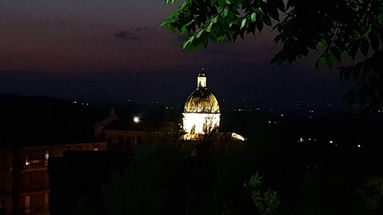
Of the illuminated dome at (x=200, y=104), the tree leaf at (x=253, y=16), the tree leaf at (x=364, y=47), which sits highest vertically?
the illuminated dome at (x=200, y=104)

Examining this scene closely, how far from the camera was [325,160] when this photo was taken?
23875 mm

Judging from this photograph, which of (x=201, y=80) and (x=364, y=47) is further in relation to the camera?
(x=201, y=80)

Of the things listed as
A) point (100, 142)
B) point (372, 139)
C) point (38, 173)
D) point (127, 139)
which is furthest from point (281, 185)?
point (127, 139)

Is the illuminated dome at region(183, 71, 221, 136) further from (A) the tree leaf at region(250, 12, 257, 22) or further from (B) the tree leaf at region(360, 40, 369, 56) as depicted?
(B) the tree leaf at region(360, 40, 369, 56)

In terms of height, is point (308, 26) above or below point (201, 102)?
below

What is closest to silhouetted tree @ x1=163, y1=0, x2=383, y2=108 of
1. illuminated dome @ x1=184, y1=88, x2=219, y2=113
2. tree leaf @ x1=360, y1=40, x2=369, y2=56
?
tree leaf @ x1=360, y1=40, x2=369, y2=56

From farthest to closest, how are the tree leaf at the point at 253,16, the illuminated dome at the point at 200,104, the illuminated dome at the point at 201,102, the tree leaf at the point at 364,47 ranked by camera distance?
the illuminated dome at the point at 201,102 < the illuminated dome at the point at 200,104 < the tree leaf at the point at 253,16 < the tree leaf at the point at 364,47

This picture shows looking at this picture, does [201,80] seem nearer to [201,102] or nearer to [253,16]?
[201,102]

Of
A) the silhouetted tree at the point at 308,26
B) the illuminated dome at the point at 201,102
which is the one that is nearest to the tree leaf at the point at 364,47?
the silhouetted tree at the point at 308,26

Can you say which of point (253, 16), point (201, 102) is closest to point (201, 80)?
point (201, 102)

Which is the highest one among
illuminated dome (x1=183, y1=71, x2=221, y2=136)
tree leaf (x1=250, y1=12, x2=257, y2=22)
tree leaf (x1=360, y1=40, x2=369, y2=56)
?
illuminated dome (x1=183, y1=71, x2=221, y2=136)

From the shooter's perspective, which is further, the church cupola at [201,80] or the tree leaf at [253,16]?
the church cupola at [201,80]

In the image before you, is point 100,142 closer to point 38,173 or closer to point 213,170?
point 38,173

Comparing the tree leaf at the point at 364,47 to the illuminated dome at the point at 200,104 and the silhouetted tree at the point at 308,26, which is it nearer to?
the silhouetted tree at the point at 308,26
